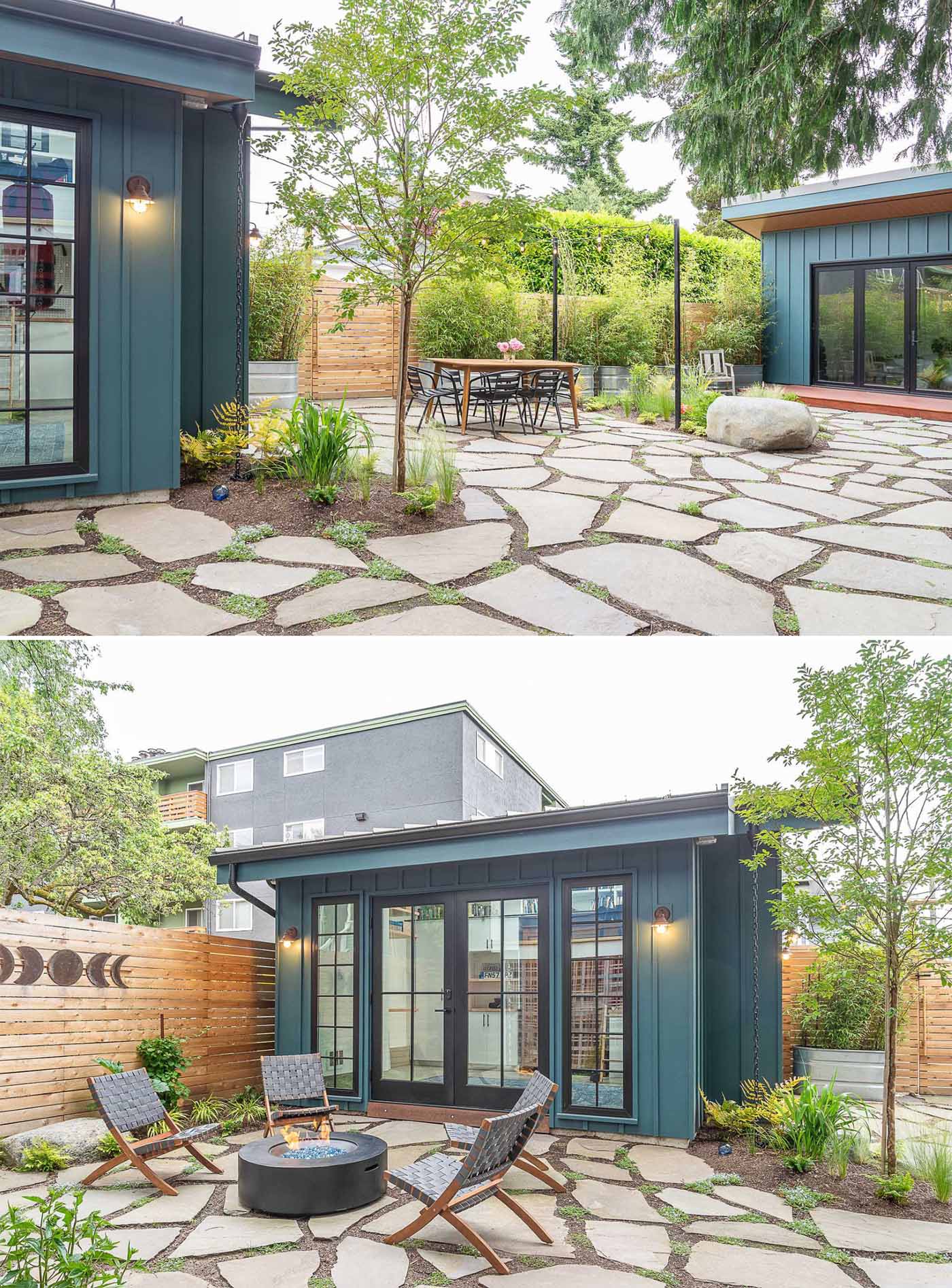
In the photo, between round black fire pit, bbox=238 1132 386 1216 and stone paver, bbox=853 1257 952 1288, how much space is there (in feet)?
6.98

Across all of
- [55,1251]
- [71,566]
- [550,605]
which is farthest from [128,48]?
[55,1251]

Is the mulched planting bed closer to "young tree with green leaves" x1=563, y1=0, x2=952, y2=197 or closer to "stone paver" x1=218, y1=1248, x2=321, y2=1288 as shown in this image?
"stone paver" x1=218, y1=1248, x2=321, y2=1288

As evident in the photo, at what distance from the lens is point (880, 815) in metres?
4.68

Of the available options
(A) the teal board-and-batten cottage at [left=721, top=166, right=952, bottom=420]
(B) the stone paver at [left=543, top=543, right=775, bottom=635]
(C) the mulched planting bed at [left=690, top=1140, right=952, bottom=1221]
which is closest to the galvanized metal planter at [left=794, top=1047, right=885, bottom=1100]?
(C) the mulched planting bed at [left=690, top=1140, right=952, bottom=1221]

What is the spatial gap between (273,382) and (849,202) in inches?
352

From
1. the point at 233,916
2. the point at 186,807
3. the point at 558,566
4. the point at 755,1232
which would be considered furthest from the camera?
the point at 186,807

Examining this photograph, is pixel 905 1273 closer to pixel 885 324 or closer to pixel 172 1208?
pixel 172 1208

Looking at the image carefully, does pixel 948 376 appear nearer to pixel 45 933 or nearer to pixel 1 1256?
pixel 45 933

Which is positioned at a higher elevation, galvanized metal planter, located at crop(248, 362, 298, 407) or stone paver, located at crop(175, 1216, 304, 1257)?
galvanized metal planter, located at crop(248, 362, 298, 407)

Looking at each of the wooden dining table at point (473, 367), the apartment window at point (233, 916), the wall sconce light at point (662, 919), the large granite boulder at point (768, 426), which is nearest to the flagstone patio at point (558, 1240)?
the wall sconce light at point (662, 919)

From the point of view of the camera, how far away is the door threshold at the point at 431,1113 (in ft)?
21.8

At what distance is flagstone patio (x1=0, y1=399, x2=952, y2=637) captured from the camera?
4695 millimetres

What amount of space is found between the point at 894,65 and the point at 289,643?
4.92 m

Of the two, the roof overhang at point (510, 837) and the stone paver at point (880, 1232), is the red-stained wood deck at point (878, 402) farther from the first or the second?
the stone paver at point (880, 1232)
